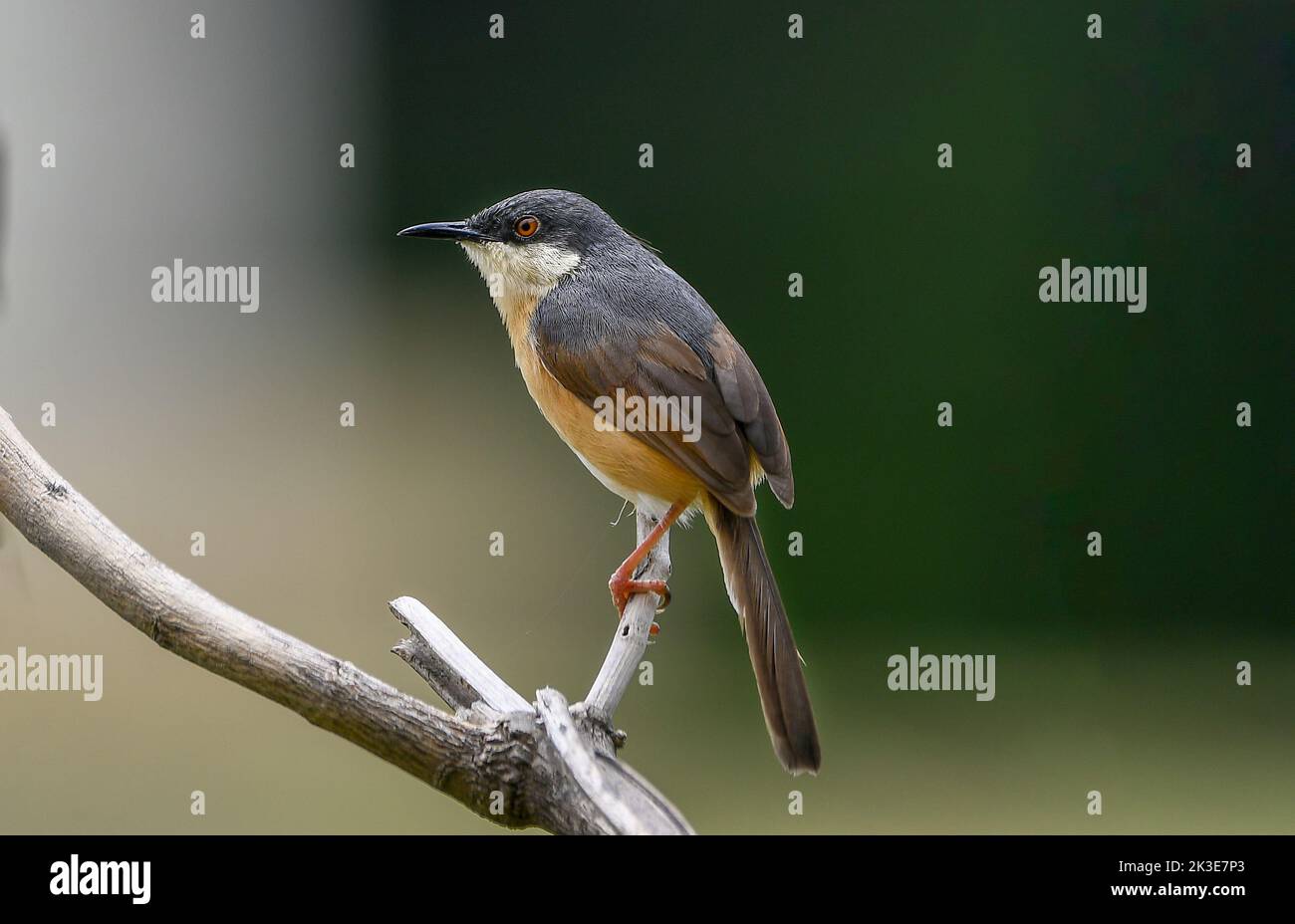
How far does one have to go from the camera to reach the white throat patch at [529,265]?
9.60ft

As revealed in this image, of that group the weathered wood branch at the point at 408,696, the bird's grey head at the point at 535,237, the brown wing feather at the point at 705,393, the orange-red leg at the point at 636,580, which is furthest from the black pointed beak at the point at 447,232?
the weathered wood branch at the point at 408,696

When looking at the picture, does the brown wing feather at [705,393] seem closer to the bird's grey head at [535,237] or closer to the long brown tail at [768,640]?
the long brown tail at [768,640]

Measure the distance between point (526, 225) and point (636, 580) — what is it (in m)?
0.97

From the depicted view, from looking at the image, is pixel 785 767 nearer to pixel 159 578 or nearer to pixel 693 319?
pixel 693 319

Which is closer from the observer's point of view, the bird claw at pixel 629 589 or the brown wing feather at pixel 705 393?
the brown wing feather at pixel 705 393

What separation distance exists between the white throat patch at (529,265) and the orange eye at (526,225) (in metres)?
0.03

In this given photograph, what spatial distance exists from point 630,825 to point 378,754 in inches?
20.9

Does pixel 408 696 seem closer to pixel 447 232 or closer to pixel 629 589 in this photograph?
pixel 629 589

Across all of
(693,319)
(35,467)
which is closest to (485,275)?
(693,319)

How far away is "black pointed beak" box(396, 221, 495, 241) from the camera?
2.88 m

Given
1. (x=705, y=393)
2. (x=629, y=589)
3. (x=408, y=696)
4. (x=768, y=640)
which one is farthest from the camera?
(x=629, y=589)

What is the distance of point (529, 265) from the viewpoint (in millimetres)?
2930

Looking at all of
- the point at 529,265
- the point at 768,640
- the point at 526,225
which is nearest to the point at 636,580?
the point at 768,640

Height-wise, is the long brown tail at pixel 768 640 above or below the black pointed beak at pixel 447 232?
below
